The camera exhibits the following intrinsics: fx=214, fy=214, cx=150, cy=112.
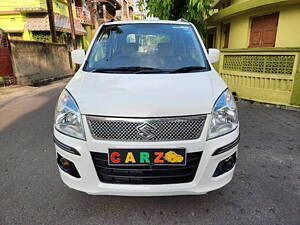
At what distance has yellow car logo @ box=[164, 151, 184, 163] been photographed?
5.30ft

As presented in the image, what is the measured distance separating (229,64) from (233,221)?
5513 millimetres

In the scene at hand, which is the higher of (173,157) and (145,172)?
(173,157)

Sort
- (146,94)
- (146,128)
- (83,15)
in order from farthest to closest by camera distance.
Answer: (83,15) < (146,94) < (146,128)

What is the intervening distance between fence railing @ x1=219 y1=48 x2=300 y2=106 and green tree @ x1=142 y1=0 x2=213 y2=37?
8.06 feet

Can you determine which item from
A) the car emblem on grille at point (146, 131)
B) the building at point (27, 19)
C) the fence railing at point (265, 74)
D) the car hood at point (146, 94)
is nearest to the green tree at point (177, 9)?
the fence railing at point (265, 74)

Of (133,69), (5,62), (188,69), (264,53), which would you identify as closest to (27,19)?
(5,62)

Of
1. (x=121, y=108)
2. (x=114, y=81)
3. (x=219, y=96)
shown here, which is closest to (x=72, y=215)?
(x=121, y=108)

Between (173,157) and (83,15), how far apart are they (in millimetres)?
20738

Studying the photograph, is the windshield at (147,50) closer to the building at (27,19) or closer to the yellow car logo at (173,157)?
the yellow car logo at (173,157)

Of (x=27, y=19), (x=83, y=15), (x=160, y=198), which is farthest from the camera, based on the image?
(x=83, y=15)

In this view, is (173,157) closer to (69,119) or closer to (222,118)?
(222,118)

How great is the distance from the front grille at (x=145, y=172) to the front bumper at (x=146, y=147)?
0.03m

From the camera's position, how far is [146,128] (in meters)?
1.59

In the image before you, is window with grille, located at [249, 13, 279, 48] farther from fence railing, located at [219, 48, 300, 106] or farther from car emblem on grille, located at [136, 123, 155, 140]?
car emblem on grille, located at [136, 123, 155, 140]
